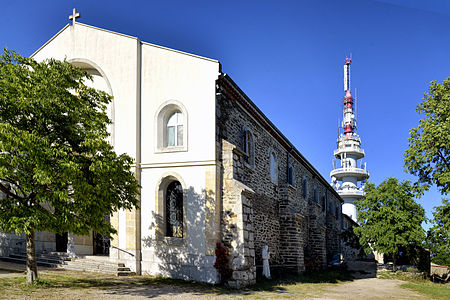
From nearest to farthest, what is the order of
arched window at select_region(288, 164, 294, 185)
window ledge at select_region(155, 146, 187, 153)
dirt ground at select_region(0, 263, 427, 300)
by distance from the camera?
dirt ground at select_region(0, 263, 427, 300), window ledge at select_region(155, 146, 187, 153), arched window at select_region(288, 164, 294, 185)

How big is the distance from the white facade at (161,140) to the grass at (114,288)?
946 mm

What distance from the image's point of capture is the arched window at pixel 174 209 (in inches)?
567

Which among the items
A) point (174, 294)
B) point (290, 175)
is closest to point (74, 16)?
point (174, 294)

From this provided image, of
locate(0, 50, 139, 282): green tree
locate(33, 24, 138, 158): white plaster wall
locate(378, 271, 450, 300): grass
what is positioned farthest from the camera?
locate(33, 24, 138, 158): white plaster wall

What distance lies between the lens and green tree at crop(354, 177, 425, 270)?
2256cm

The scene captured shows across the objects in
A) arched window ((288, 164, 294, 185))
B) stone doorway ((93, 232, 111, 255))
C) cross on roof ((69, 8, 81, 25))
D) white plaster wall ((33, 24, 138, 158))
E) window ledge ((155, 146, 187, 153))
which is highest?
cross on roof ((69, 8, 81, 25))

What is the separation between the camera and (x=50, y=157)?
380 inches

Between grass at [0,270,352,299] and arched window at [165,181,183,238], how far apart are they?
70.7 inches

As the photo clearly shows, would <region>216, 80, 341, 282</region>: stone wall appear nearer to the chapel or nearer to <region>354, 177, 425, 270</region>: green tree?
the chapel

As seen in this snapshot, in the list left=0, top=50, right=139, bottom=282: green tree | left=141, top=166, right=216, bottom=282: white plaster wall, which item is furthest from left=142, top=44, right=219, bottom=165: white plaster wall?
left=0, top=50, right=139, bottom=282: green tree

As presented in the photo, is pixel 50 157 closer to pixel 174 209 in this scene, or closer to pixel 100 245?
pixel 174 209

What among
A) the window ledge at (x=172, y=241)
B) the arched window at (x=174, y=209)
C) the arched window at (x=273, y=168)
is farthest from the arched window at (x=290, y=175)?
the window ledge at (x=172, y=241)

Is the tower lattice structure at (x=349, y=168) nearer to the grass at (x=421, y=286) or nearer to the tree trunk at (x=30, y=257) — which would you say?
the grass at (x=421, y=286)

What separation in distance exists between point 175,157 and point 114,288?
203 inches
